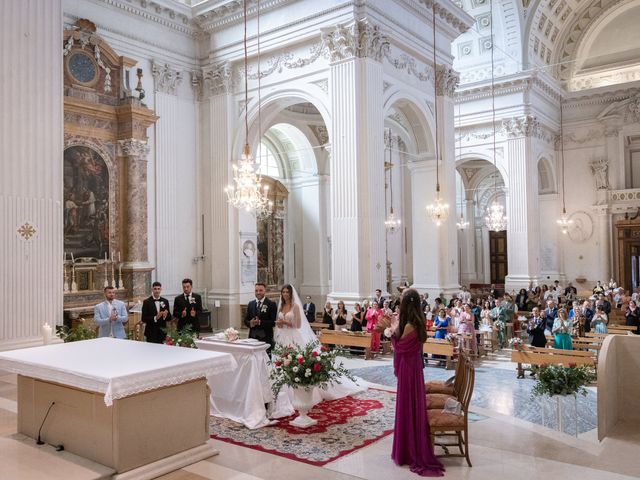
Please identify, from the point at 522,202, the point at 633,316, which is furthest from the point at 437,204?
the point at 522,202

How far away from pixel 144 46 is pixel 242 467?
527 inches

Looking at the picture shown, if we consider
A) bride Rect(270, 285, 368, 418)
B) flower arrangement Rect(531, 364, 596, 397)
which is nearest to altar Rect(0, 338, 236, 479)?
bride Rect(270, 285, 368, 418)

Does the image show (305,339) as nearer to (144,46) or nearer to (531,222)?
(144,46)

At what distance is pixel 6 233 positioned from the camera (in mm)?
8750

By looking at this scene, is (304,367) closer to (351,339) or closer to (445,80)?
(351,339)

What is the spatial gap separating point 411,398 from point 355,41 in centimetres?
1056

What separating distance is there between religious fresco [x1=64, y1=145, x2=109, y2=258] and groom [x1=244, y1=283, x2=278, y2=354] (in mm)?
7185

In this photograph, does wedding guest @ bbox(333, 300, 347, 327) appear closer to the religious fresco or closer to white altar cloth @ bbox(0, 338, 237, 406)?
the religious fresco

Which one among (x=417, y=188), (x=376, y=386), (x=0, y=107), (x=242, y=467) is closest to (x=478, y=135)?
(x=417, y=188)

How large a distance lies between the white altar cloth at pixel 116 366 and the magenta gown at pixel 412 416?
1.72 meters

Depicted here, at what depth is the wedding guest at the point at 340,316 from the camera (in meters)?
13.5

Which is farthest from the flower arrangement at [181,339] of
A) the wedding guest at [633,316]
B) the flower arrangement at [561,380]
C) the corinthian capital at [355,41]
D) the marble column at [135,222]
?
the wedding guest at [633,316]

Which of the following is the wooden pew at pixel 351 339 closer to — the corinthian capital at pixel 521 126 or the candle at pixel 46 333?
the candle at pixel 46 333

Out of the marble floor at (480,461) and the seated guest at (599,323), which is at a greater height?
the seated guest at (599,323)
